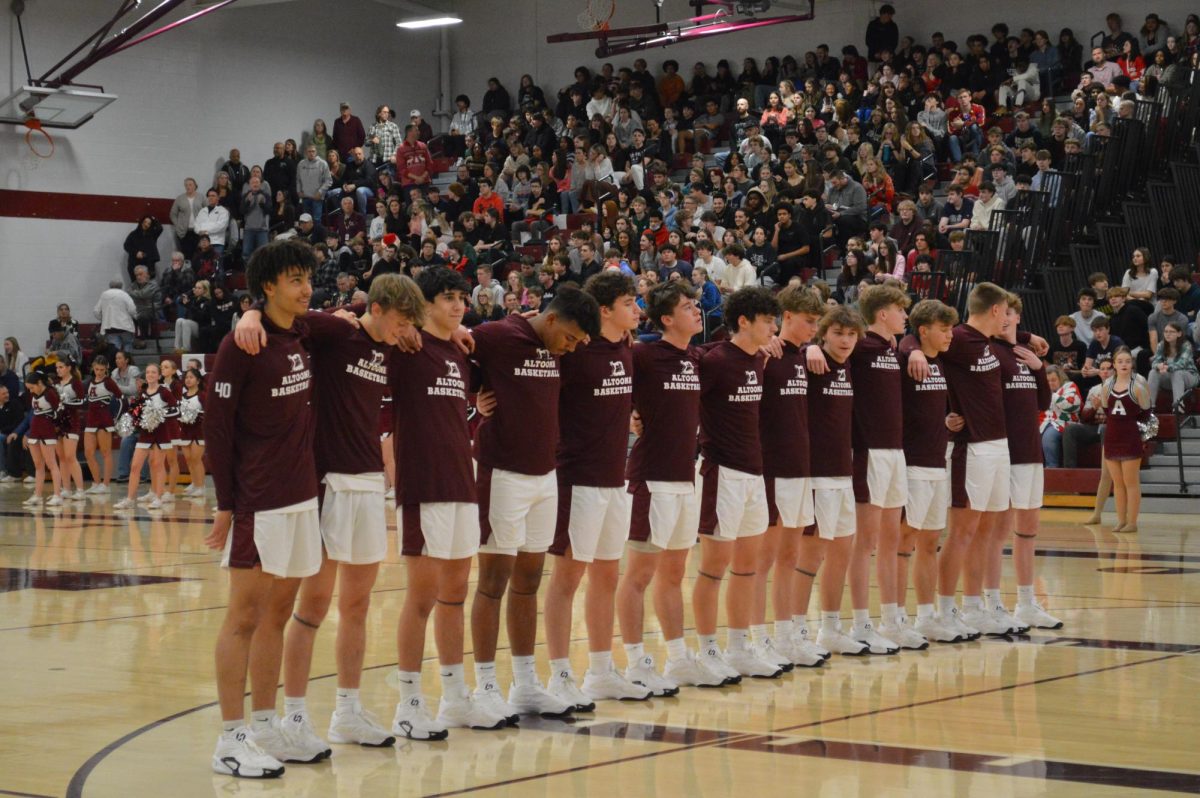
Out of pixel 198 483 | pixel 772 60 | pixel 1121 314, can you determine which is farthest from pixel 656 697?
pixel 772 60

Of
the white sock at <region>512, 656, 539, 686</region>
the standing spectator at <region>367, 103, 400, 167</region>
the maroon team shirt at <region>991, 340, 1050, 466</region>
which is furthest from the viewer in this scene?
the standing spectator at <region>367, 103, 400, 167</region>

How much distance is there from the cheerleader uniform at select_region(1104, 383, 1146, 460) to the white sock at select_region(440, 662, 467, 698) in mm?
10438

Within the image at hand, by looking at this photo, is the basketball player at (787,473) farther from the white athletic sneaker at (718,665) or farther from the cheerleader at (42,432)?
the cheerleader at (42,432)

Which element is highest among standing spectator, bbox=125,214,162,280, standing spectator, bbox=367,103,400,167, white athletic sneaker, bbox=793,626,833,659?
standing spectator, bbox=367,103,400,167

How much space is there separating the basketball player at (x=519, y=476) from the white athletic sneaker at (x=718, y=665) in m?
1.03

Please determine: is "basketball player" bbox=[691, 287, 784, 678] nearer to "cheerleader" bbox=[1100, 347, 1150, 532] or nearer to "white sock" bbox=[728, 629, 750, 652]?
"white sock" bbox=[728, 629, 750, 652]

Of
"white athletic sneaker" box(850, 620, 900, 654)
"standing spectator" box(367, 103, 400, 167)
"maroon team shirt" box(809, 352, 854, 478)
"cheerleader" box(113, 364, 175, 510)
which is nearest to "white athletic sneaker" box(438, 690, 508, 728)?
"maroon team shirt" box(809, 352, 854, 478)

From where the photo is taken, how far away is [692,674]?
24.1 feet

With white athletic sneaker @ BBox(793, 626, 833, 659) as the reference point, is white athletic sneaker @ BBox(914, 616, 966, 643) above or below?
below

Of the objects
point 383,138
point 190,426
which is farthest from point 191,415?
point 383,138

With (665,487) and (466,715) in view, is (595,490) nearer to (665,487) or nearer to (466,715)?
(665,487)

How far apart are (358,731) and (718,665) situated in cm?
209

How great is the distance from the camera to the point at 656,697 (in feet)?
23.3

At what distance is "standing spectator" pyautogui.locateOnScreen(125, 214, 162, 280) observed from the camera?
27.4m
